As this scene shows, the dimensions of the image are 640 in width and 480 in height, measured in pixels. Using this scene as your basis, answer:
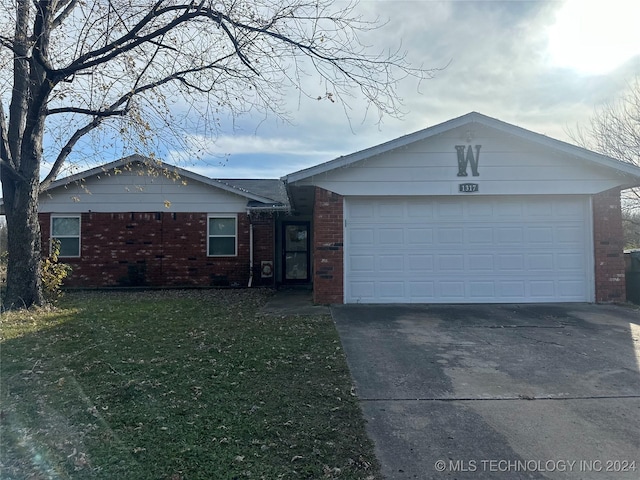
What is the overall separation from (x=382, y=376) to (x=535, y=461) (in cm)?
199

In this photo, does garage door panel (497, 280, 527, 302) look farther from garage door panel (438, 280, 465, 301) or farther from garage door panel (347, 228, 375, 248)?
garage door panel (347, 228, 375, 248)

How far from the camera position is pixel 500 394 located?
14.3 ft

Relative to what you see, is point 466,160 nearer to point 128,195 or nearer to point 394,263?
point 394,263

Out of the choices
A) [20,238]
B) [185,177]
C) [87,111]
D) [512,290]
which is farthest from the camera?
[185,177]

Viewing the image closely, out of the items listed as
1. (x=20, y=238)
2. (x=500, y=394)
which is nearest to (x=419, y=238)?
(x=500, y=394)

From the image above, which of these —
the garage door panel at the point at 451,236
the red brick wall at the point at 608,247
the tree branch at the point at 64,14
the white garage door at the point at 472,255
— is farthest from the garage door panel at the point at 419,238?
the tree branch at the point at 64,14

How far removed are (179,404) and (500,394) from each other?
319 cm

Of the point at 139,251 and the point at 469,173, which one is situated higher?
the point at 469,173

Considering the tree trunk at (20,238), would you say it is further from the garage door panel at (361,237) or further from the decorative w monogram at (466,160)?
the decorative w monogram at (466,160)

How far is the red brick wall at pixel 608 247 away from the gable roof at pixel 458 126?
66 centimetres

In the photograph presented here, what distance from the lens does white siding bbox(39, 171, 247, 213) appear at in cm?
1366

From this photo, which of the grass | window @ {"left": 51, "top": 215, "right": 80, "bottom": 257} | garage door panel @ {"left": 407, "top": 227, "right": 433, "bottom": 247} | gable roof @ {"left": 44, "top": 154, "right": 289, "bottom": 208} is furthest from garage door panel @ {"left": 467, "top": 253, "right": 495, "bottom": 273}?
window @ {"left": 51, "top": 215, "right": 80, "bottom": 257}

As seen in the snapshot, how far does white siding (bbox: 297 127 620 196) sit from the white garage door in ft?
0.88

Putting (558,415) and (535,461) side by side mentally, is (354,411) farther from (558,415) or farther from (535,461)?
(558,415)
